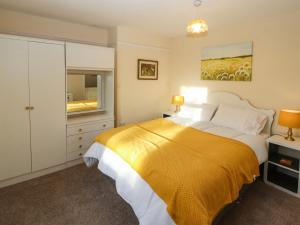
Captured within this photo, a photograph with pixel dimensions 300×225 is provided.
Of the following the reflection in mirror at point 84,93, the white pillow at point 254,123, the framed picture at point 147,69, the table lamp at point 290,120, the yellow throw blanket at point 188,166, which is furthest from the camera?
the framed picture at point 147,69

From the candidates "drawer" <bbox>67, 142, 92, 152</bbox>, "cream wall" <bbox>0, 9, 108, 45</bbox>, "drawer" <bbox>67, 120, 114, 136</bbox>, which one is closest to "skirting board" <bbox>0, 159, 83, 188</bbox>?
"drawer" <bbox>67, 142, 92, 152</bbox>

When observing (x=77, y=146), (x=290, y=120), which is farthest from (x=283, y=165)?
(x=77, y=146)

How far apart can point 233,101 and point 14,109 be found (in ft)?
10.7

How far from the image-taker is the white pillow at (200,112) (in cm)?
338

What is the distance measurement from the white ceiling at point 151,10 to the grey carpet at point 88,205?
7.62 ft

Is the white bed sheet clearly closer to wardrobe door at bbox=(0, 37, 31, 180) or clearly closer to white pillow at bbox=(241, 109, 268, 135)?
white pillow at bbox=(241, 109, 268, 135)

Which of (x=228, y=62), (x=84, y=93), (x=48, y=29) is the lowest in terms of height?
(x=84, y=93)

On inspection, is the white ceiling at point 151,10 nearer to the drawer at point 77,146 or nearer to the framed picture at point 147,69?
the framed picture at point 147,69

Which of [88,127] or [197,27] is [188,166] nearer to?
[197,27]

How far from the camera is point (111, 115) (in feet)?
11.6

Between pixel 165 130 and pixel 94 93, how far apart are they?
5.44ft

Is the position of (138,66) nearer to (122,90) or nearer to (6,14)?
(122,90)

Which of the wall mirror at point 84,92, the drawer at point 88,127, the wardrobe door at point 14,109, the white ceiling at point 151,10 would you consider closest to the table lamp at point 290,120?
the white ceiling at point 151,10

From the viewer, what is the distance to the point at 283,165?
2494mm
